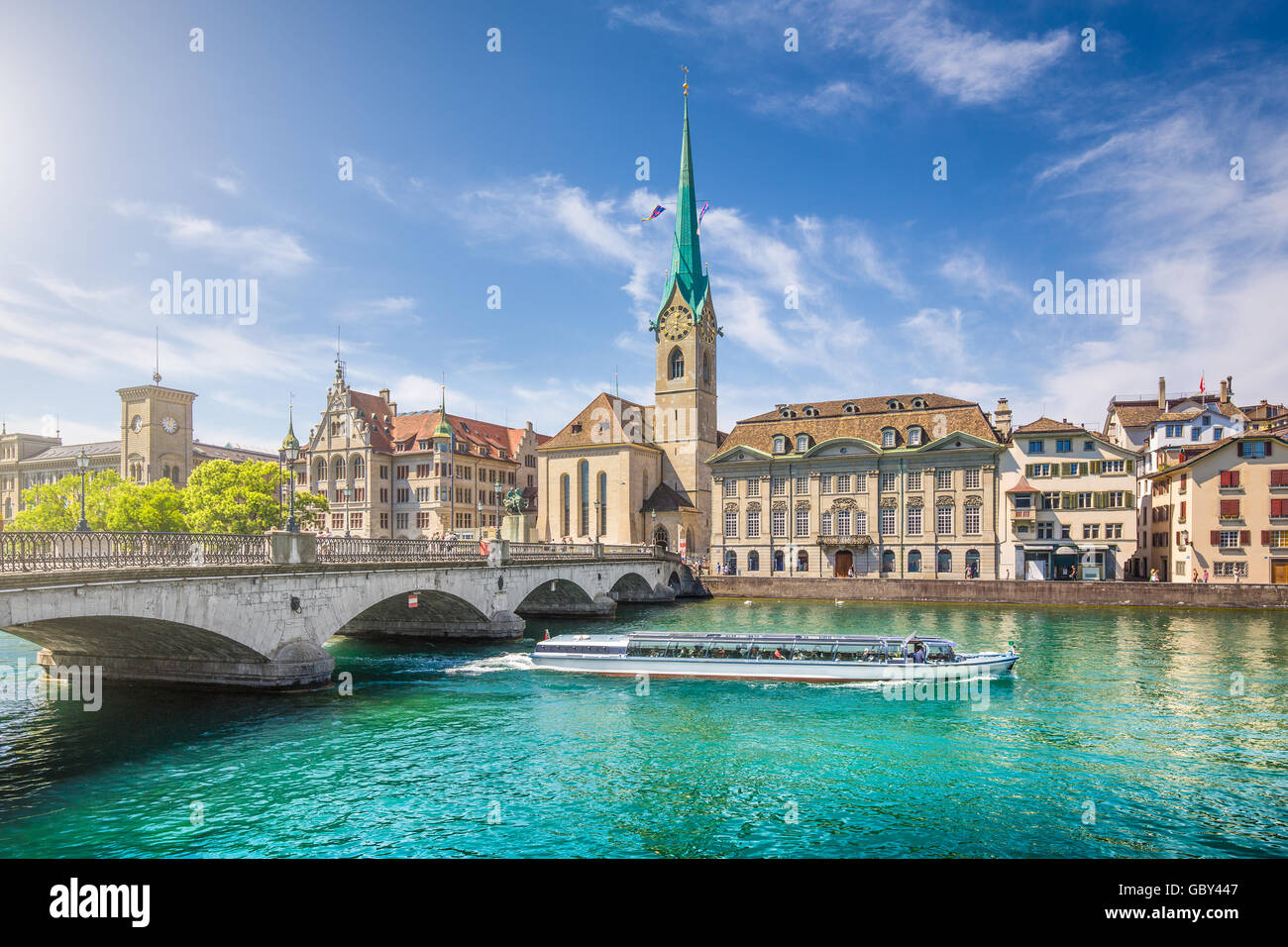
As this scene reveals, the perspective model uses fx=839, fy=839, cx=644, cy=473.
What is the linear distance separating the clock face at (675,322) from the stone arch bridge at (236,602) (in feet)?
202

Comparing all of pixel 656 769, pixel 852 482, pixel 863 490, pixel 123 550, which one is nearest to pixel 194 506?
pixel 123 550

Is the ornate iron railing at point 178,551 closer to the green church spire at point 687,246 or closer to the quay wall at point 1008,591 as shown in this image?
the quay wall at point 1008,591

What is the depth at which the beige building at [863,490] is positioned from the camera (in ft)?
248

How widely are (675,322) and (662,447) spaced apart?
616 inches

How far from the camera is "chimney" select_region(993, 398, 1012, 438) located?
270 feet

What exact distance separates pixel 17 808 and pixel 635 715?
55.3 feet

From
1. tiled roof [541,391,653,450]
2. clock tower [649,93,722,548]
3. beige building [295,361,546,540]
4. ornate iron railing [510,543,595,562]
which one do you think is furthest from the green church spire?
ornate iron railing [510,543,595,562]

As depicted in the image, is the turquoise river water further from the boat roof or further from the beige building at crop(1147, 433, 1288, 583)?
the beige building at crop(1147, 433, 1288, 583)

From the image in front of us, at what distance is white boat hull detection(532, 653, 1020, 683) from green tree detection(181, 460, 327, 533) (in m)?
39.5

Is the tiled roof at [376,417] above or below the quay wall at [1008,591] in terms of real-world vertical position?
above

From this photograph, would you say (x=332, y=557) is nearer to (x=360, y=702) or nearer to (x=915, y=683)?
(x=360, y=702)

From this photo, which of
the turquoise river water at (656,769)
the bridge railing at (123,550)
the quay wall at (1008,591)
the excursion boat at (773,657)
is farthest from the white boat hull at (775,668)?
the quay wall at (1008,591)
